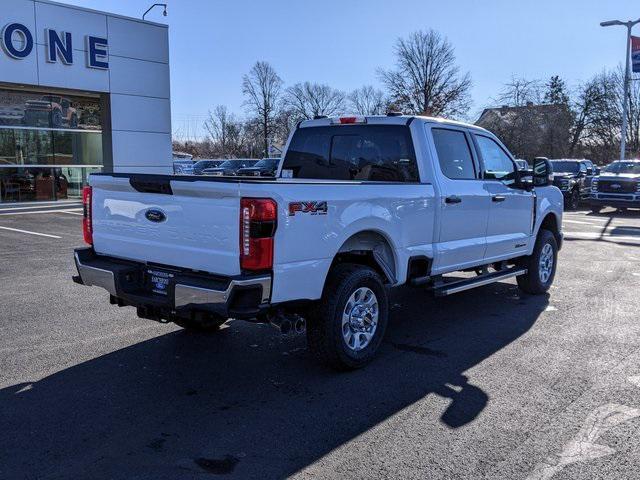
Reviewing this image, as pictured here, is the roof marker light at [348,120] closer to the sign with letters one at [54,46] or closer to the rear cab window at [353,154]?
the rear cab window at [353,154]

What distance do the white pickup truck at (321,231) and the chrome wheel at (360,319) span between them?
1 cm

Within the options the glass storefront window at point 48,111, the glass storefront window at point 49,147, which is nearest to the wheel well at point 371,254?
the glass storefront window at point 49,147

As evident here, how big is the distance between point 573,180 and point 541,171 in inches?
714

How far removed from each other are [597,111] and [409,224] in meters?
49.9

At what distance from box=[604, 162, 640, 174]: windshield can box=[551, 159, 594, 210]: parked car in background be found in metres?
1.51

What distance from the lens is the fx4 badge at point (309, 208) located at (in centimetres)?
414

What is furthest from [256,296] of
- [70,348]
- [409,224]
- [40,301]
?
[40,301]

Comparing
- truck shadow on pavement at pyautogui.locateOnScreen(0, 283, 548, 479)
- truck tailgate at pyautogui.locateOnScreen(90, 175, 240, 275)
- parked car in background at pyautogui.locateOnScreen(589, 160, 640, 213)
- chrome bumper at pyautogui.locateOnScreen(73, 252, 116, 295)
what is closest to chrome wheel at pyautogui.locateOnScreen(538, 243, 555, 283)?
truck shadow on pavement at pyautogui.locateOnScreen(0, 283, 548, 479)

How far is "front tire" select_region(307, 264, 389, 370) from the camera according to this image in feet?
15.3

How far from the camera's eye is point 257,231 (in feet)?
13.1

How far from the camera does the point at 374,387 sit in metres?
4.61

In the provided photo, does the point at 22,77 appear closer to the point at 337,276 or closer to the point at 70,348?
the point at 70,348

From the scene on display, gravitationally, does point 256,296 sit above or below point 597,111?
below

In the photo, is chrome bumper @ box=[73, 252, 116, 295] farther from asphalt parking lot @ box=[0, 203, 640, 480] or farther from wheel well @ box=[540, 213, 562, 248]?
wheel well @ box=[540, 213, 562, 248]
